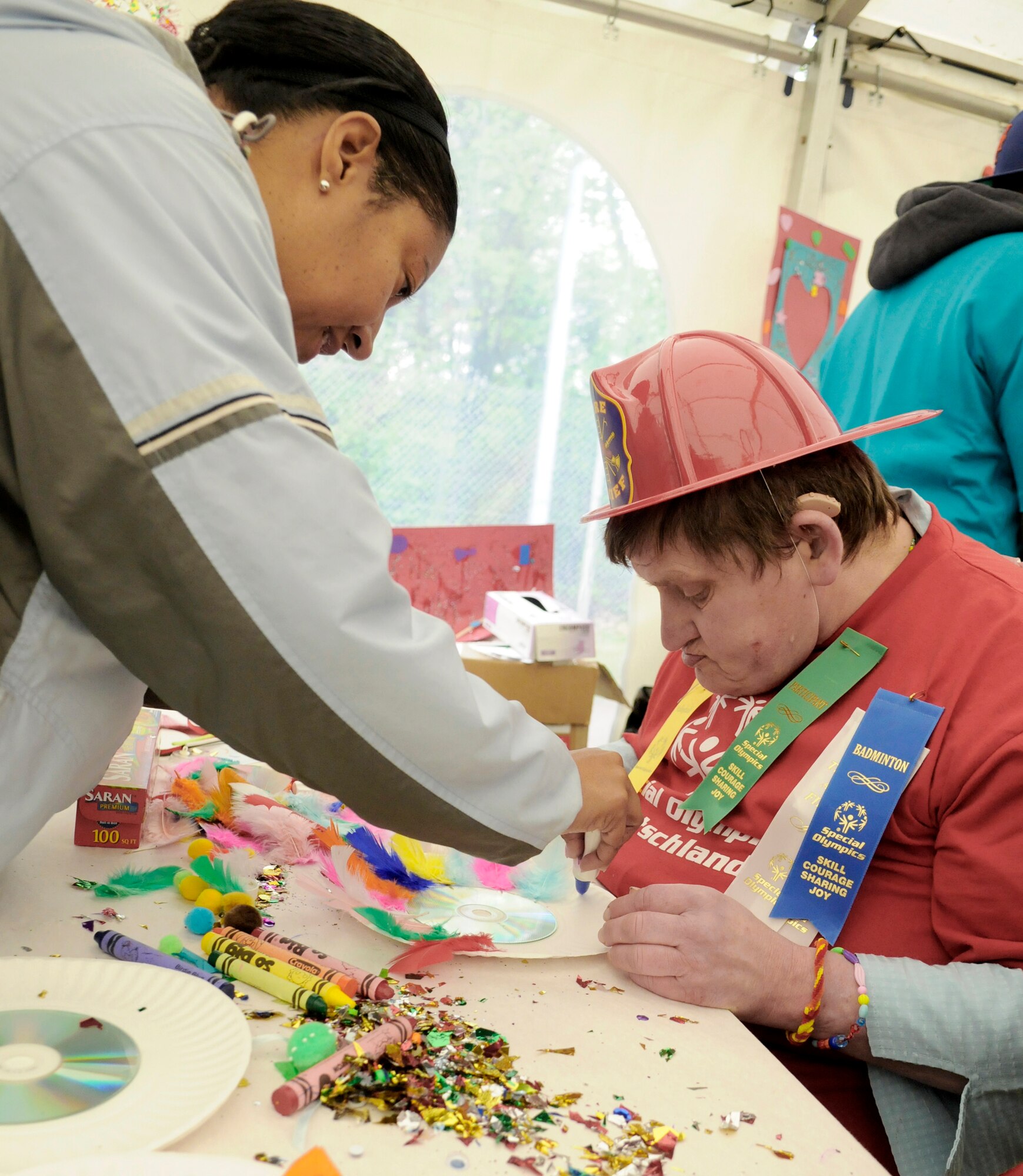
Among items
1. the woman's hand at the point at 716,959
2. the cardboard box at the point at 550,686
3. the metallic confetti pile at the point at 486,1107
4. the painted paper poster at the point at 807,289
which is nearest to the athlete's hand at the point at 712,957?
the woman's hand at the point at 716,959

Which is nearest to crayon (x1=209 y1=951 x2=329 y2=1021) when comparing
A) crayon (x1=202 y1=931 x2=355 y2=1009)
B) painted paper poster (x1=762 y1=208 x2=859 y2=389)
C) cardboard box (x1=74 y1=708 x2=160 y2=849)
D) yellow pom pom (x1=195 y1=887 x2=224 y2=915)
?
crayon (x1=202 y1=931 x2=355 y2=1009)

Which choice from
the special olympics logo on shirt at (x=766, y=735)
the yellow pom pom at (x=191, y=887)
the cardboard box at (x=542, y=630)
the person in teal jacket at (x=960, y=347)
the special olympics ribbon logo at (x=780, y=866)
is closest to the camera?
the yellow pom pom at (x=191, y=887)

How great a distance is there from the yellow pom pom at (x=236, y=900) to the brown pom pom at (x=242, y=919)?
0.02 m

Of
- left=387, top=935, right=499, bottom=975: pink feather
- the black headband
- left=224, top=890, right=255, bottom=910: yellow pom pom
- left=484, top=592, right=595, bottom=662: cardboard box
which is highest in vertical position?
the black headband

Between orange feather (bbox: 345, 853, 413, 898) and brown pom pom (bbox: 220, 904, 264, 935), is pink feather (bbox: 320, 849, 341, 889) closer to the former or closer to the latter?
orange feather (bbox: 345, 853, 413, 898)

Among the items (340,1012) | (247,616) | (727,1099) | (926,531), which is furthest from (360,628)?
(926,531)

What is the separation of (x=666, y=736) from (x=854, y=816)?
38 centimetres

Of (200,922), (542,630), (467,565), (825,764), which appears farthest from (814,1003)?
(467,565)

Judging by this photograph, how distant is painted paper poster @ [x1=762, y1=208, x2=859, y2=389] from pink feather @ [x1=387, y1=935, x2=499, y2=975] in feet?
10.0

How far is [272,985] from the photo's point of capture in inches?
35.8

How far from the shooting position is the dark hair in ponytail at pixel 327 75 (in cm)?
100

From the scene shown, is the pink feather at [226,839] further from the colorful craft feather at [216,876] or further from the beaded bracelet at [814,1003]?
the beaded bracelet at [814,1003]

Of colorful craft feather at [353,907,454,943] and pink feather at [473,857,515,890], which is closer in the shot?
colorful craft feather at [353,907,454,943]

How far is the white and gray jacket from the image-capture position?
0.66 meters
